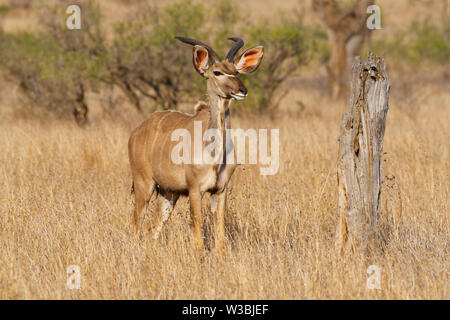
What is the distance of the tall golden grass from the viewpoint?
4871 mm

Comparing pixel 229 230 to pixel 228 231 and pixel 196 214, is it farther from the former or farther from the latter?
pixel 196 214

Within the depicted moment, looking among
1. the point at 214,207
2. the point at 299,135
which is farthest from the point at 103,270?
the point at 299,135

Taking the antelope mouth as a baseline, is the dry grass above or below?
below

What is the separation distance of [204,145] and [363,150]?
1.34m

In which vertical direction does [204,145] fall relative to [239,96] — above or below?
below

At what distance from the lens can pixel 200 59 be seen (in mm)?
5695

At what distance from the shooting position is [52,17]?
13680 mm

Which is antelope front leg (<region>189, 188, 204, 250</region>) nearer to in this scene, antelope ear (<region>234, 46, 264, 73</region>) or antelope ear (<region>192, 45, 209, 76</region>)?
antelope ear (<region>192, 45, 209, 76</region>)

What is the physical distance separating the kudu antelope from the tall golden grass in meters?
0.27

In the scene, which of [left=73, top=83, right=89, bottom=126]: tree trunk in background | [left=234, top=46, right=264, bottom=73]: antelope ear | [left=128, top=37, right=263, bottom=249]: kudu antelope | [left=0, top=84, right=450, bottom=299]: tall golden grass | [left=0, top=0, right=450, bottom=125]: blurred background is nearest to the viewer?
Answer: [left=0, top=84, right=450, bottom=299]: tall golden grass

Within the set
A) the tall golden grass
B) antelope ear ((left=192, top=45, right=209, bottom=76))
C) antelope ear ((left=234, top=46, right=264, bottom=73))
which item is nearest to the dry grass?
the tall golden grass

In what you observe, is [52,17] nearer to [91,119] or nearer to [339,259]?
[91,119]

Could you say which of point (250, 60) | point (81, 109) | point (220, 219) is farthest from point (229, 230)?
point (81, 109)

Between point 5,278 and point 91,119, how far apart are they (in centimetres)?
934
